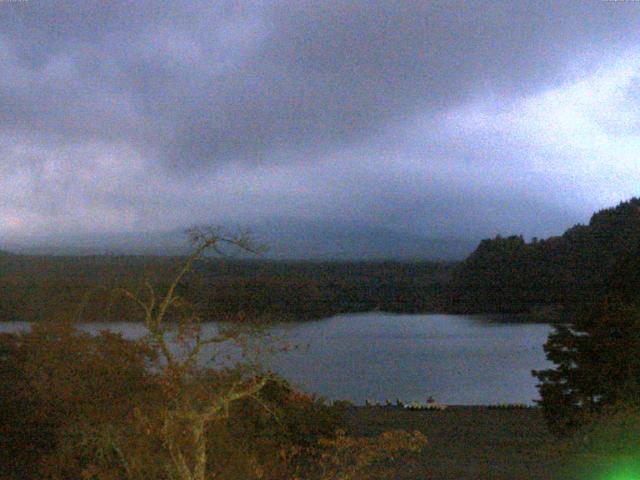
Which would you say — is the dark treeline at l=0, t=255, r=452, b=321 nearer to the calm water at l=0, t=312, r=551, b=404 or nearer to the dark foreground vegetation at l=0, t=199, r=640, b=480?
the dark foreground vegetation at l=0, t=199, r=640, b=480

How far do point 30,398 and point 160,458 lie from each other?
14.7 feet

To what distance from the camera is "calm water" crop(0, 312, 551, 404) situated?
24.2 m

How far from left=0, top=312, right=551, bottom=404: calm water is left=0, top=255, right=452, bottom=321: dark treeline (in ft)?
4.00

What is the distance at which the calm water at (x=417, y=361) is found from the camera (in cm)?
2417

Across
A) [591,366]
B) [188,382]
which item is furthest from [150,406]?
[591,366]

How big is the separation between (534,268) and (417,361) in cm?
1651

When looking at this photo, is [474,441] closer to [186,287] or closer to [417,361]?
[186,287]

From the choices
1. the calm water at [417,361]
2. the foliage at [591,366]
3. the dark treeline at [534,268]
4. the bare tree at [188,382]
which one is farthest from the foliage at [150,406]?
the dark treeline at [534,268]

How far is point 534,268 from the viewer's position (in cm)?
4366

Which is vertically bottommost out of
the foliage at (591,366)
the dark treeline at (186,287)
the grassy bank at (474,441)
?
the grassy bank at (474,441)

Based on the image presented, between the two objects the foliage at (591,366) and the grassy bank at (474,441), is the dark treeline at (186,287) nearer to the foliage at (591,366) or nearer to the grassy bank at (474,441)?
the grassy bank at (474,441)

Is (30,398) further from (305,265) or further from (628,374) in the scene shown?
(305,265)

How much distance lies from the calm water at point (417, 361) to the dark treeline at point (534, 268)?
4.79 metres

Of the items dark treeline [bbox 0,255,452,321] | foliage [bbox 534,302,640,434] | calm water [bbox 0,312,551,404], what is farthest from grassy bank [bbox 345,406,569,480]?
dark treeline [bbox 0,255,452,321]
